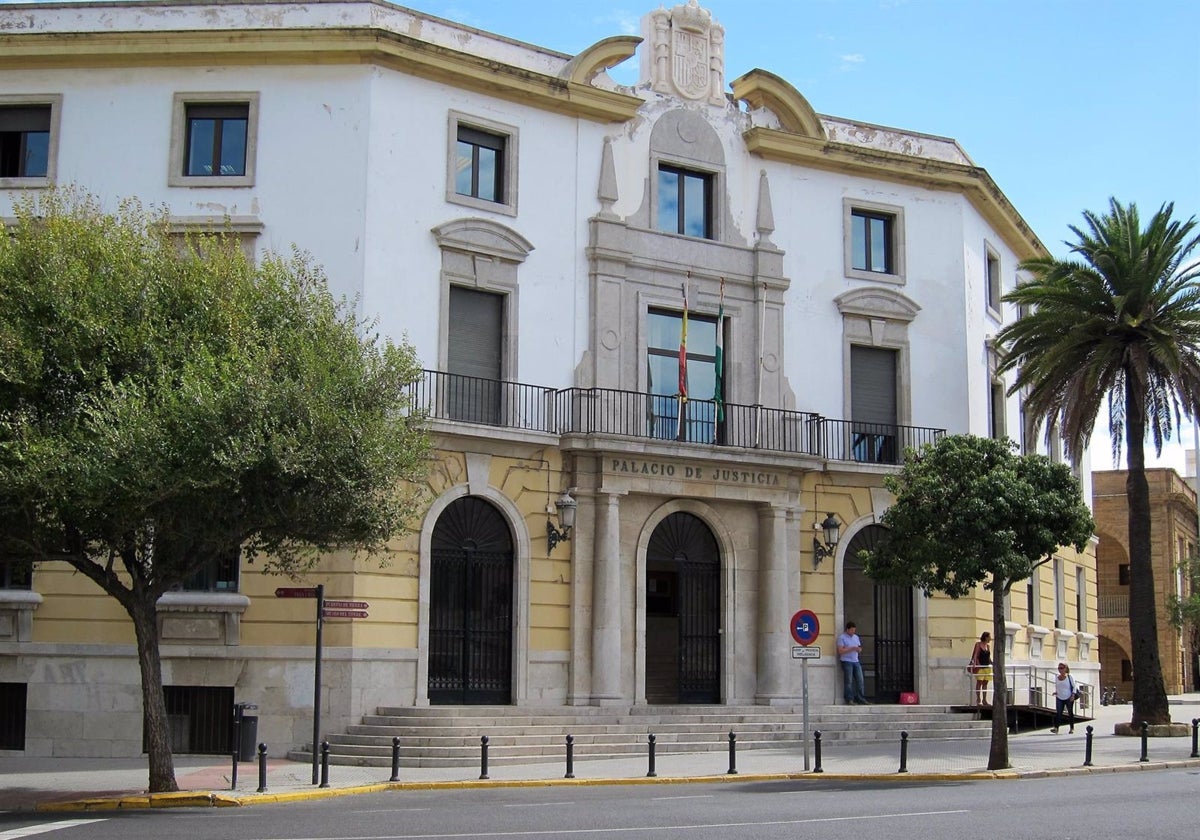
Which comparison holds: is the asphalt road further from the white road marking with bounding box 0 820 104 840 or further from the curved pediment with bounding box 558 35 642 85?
the curved pediment with bounding box 558 35 642 85

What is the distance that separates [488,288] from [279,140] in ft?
14.7

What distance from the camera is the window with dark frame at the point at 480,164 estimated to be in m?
26.6

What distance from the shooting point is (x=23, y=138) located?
25.7 meters

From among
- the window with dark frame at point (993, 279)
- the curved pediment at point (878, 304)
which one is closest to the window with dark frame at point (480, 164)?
the curved pediment at point (878, 304)

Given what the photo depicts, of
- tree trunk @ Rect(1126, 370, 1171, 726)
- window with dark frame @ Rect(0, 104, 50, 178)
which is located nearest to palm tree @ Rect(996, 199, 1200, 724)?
tree trunk @ Rect(1126, 370, 1171, 726)

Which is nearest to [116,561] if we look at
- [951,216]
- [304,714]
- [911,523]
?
[304,714]

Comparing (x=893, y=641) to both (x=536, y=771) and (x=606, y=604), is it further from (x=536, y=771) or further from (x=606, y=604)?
(x=536, y=771)

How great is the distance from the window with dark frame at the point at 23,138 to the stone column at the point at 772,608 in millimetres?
14839

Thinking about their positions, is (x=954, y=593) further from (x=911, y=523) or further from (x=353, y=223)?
→ (x=353, y=223)

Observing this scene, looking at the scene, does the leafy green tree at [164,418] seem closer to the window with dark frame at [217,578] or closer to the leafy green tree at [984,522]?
the window with dark frame at [217,578]

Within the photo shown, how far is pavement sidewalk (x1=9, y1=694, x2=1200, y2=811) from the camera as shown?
1792 cm

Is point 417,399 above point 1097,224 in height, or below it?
below

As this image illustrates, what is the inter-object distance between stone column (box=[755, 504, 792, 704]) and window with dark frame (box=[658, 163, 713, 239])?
5744 mm

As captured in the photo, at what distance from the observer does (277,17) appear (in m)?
25.6
